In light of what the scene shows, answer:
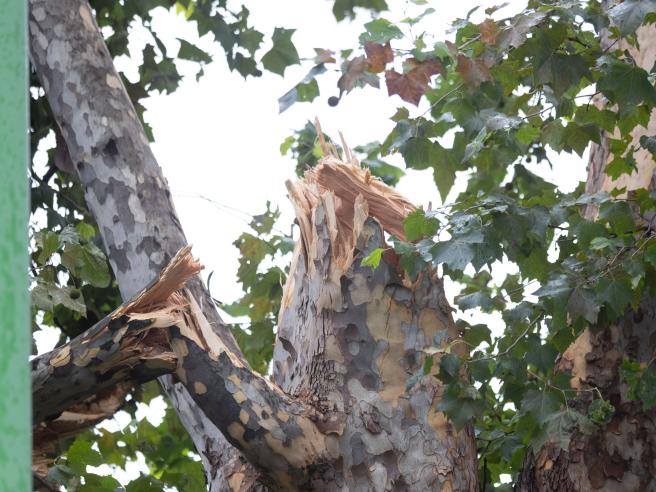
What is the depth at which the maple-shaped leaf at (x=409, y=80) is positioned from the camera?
8.12 ft

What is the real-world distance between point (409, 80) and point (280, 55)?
1.18m

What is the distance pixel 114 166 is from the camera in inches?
105

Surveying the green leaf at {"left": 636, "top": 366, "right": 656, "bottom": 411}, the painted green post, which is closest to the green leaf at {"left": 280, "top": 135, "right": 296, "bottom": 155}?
the green leaf at {"left": 636, "top": 366, "right": 656, "bottom": 411}

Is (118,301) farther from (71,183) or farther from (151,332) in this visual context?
(151,332)

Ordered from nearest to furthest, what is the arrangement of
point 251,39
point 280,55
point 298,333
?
1. point 298,333
2. point 280,55
3. point 251,39

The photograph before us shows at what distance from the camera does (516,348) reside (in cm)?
241

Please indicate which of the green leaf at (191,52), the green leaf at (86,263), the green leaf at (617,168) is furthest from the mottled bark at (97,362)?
the green leaf at (191,52)

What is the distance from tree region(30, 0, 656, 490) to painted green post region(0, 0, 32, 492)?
1.33m

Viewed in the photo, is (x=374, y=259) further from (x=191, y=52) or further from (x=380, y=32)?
(x=191, y=52)

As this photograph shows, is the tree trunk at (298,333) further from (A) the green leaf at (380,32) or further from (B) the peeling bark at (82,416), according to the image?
(A) the green leaf at (380,32)

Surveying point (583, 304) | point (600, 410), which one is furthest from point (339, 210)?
point (600, 410)

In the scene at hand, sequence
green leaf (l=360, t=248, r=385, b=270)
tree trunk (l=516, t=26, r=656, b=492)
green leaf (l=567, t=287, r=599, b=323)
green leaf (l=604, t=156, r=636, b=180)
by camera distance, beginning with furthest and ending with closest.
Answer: green leaf (l=604, t=156, r=636, b=180)
tree trunk (l=516, t=26, r=656, b=492)
green leaf (l=360, t=248, r=385, b=270)
green leaf (l=567, t=287, r=599, b=323)

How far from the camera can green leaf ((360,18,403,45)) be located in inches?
96.7

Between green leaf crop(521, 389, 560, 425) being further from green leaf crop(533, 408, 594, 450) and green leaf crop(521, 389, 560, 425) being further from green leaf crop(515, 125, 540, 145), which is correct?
green leaf crop(515, 125, 540, 145)
